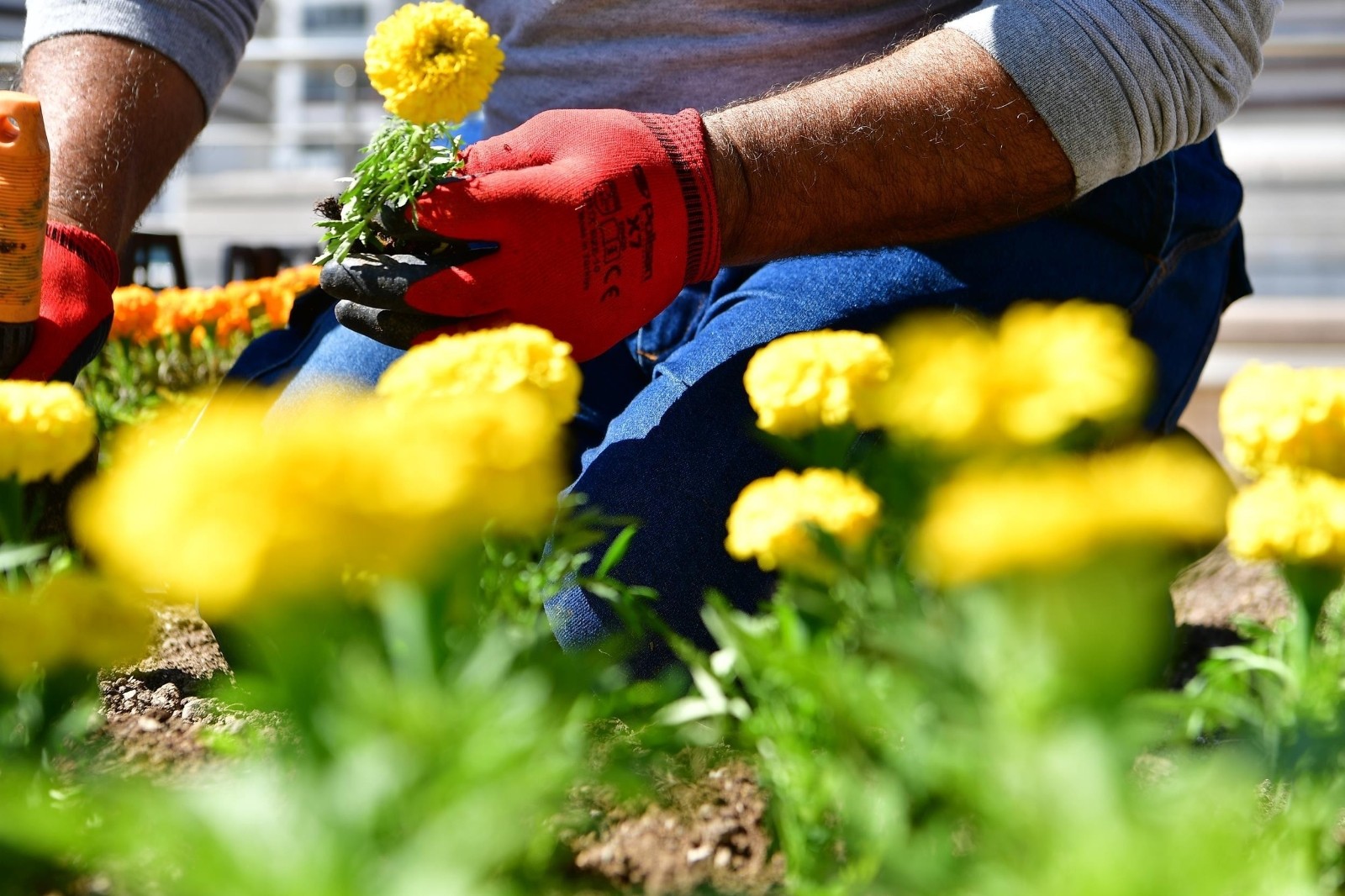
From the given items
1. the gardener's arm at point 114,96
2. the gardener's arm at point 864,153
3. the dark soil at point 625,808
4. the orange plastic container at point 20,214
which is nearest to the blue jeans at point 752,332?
the gardener's arm at point 864,153

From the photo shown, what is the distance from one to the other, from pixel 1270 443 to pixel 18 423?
655 millimetres

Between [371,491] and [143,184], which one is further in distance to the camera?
[143,184]

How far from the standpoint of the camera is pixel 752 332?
1481mm

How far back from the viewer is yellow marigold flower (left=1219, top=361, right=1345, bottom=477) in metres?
0.60

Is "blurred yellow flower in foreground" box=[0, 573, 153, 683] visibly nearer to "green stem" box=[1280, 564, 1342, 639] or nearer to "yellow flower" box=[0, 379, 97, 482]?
"yellow flower" box=[0, 379, 97, 482]

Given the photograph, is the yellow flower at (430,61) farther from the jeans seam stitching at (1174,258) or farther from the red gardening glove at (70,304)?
the jeans seam stitching at (1174,258)

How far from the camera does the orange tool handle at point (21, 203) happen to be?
1116mm

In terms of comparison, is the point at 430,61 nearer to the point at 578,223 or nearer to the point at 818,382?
the point at 578,223

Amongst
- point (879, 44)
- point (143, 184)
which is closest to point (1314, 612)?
point (879, 44)

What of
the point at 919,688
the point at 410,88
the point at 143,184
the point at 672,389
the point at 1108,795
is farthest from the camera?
the point at 143,184

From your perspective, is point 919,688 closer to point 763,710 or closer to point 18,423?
point 763,710

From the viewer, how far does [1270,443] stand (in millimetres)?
610

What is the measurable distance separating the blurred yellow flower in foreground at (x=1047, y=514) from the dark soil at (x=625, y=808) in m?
0.20

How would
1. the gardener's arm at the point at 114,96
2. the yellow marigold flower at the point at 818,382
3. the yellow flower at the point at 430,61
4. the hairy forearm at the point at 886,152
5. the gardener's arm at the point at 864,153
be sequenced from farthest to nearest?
the gardener's arm at the point at 114,96, the hairy forearm at the point at 886,152, the gardener's arm at the point at 864,153, the yellow flower at the point at 430,61, the yellow marigold flower at the point at 818,382
